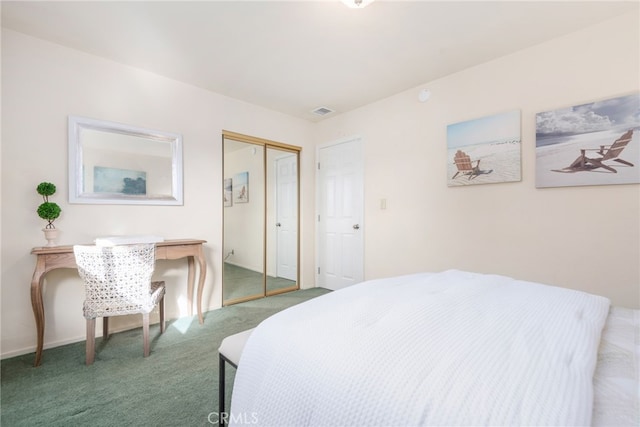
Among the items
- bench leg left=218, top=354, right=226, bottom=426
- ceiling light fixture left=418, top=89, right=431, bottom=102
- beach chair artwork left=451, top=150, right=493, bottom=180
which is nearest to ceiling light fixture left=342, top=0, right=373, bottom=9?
ceiling light fixture left=418, top=89, right=431, bottom=102

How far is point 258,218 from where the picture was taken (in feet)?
11.8

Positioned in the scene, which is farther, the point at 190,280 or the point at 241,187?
the point at 241,187

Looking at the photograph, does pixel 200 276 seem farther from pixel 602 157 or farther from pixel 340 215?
pixel 602 157

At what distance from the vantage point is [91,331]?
1896 millimetres

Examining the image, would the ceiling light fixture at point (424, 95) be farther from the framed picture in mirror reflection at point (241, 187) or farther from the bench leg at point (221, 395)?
the bench leg at point (221, 395)

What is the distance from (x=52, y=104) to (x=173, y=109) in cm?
92

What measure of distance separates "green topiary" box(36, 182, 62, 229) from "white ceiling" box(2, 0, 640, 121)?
3.92 ft

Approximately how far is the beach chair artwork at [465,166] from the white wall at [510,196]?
0.41 feet

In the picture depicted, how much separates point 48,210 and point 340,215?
2925mm

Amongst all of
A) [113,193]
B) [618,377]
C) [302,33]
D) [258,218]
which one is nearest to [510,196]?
[618,377]

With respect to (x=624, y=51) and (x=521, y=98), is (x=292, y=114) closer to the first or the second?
(x=521, y=98)

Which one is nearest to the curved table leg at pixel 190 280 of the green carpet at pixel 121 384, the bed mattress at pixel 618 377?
the green carpet at pixel 121 384

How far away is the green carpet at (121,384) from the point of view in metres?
1.42

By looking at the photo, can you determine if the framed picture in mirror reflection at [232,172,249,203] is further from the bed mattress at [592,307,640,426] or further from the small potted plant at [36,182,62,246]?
the bed mattress at [592,307,640,426]
